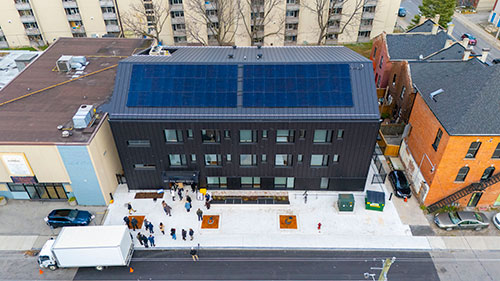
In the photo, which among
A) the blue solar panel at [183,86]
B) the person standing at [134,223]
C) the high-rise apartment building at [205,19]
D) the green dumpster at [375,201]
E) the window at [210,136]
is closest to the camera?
the person standing at [134,223]

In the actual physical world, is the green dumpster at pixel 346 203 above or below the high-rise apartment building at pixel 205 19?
below

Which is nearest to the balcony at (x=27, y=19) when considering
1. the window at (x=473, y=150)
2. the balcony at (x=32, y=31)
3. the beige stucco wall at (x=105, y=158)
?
the balcony at (x=32, y=31)

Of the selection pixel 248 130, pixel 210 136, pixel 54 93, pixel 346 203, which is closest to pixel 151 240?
pixel 210 136

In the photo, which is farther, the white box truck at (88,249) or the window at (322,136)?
the window at (322,136)

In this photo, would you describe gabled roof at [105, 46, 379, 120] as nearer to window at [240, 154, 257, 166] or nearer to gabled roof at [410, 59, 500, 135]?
window at [240, 154, 257, 166]

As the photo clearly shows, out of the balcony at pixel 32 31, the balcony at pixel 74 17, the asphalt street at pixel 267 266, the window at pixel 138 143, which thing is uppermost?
the balcony at pixel 74 17

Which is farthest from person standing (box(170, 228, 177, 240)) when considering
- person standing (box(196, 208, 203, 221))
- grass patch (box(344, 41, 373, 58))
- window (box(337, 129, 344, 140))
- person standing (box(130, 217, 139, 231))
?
grass patch (box(344, 41, 373, 58))

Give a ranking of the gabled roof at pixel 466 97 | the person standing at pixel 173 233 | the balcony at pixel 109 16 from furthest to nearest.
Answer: the balcony at pixel 109 16 → the person standing at pixel 173 233 → the gabled roof at pixel 466 97

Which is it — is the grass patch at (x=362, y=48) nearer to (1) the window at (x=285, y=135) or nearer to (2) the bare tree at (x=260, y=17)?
(2) the bare tree at (x=260, y=17)
